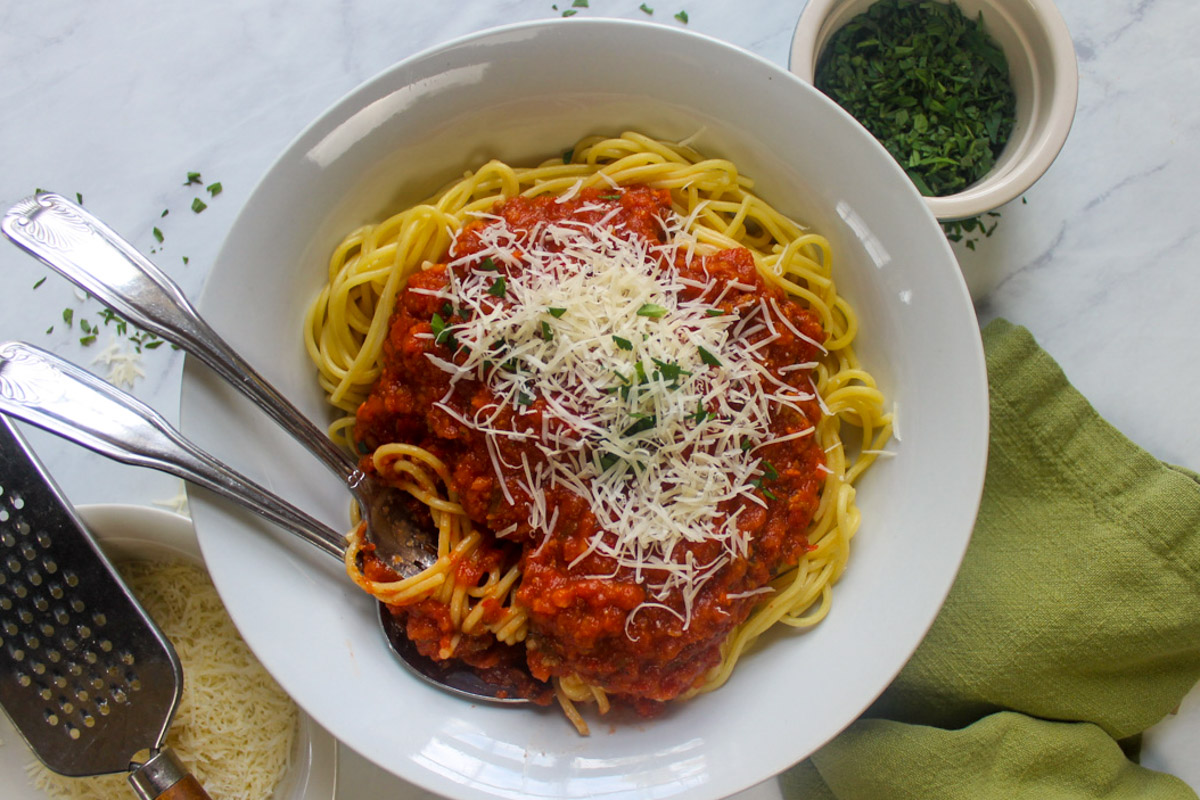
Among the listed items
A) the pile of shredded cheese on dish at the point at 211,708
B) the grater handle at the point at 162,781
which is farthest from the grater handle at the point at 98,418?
the grater handle at the point at 162,781

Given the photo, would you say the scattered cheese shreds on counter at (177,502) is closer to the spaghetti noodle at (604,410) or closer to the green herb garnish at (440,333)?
the spaghetti noodle at (604,410)

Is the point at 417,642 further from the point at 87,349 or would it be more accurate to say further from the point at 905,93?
the point at 905,93

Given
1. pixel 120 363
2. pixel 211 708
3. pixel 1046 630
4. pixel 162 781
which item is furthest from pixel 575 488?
pixel 120 363

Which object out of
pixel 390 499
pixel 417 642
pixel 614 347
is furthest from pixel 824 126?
pixel 417 642

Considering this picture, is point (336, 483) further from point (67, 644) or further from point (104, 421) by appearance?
point (67, 644)

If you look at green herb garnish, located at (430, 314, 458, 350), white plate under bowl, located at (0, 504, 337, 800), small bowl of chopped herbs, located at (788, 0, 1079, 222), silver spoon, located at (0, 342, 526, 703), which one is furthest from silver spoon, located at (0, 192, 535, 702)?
small bowl of chopped herbs, located at (788, 0, 1079, 222)

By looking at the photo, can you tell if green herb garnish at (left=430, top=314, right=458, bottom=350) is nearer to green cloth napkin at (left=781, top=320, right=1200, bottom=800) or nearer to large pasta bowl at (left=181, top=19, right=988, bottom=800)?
large pasta bowl at (left=181, top=19, right=988, bottom=800)
